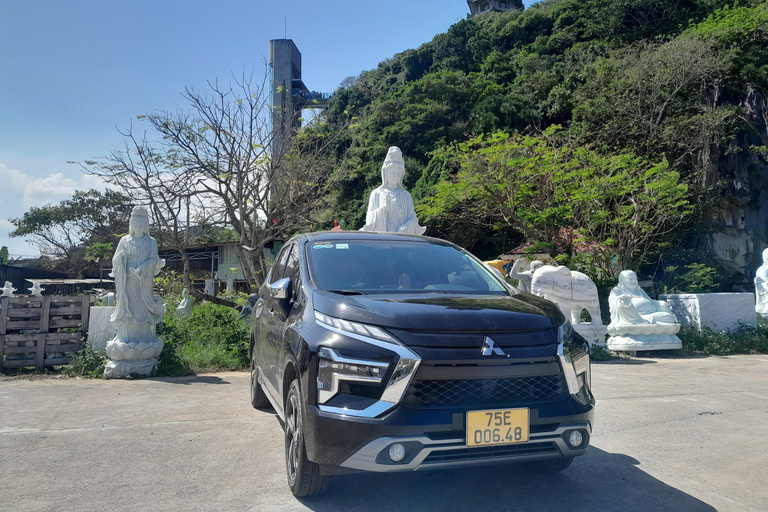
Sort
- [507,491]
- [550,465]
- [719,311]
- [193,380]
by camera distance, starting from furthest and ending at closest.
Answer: [719,311]
[193,380]
[550,465]
[507,491]

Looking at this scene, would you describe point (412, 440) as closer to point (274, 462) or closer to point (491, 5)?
point (274, 462)

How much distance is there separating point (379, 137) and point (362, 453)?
87.2 feet

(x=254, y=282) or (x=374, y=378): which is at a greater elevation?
(x=254, y=282)

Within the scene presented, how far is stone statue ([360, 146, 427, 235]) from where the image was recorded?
328 inches

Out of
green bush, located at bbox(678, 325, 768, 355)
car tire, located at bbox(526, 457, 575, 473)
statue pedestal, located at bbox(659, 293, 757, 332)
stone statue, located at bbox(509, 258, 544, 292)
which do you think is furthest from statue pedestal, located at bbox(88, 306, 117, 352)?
statue pedestal, located at bbox(659, 293, 757, 332)

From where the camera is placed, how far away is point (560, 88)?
79.9 ft

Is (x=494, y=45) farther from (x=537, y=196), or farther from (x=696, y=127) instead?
(x=537, y=196)

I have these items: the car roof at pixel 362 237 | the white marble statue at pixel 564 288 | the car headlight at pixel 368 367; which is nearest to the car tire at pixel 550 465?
the car headlight at pixel 368 367

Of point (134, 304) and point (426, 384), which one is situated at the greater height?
point (134, 304)

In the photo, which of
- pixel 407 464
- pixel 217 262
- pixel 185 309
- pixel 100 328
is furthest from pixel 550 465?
pixel 217 262

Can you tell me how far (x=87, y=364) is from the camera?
7.19 metres

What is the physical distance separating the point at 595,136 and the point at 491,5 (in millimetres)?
46837

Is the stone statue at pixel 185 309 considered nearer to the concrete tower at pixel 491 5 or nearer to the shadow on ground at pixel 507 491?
the shadow on ground at pixel 507 491

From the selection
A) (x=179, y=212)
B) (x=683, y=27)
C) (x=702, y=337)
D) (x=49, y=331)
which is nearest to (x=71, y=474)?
(x=49, y=331)
